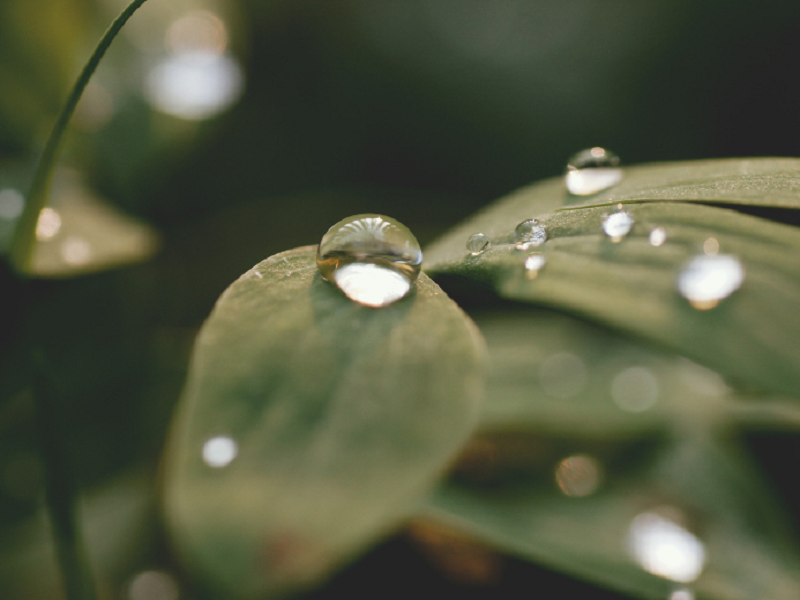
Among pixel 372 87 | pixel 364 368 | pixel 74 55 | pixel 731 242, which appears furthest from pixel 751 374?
pixel 372 87

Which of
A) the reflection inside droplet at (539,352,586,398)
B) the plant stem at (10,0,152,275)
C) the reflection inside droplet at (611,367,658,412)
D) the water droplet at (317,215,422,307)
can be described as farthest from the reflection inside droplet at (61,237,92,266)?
the reflection inside droplet at (611,367,658,412)

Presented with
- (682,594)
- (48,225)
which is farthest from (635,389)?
(48,225)

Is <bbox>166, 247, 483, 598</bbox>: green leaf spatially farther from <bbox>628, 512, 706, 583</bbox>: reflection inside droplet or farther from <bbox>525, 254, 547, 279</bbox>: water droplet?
<bbox>628, 512, 706, 583</bbox>: reflection inside droplet

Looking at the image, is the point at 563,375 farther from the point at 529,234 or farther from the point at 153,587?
the point at 153,587

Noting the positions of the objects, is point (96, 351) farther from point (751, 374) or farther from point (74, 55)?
point (751, 374)

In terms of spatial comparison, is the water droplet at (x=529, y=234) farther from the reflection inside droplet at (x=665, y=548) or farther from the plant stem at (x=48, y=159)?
the reflection inside droplet at (x=665, y=548)

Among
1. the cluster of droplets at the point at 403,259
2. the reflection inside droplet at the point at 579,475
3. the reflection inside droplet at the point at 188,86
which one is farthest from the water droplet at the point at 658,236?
the reflection inside droplet at the point at 188,86
